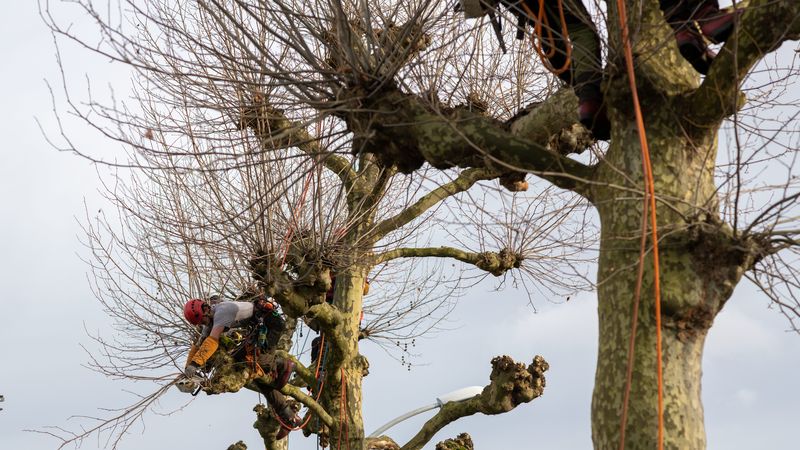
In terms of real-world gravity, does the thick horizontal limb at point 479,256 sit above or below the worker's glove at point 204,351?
above

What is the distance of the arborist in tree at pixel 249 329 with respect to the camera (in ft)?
27.2

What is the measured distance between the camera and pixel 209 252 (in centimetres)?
947

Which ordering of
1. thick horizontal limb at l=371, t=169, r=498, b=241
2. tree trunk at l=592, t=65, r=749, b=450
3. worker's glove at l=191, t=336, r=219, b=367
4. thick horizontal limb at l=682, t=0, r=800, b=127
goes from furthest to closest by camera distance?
thick horizontal limb at l=371, t=169, r=498, b=241 → worker's glove at l=191, t=336, r=219, b=367 → thick horizontal limb at l=682, t=0, r=800, b=127 → tree trunk at l=592, t=65, r=749, b=450

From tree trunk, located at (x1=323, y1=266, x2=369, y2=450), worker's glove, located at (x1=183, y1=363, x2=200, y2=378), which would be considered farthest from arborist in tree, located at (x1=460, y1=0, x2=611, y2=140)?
tree trunk, located at (x1=323, y1=266, x2=369, y2=450)

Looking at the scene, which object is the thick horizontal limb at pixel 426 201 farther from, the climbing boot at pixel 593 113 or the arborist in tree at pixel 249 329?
the climbing boot at pixel 593 113

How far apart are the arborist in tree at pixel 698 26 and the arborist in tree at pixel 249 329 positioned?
4.82 m

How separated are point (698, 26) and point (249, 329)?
206 inches

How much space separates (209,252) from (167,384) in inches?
55.6

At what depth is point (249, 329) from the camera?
884cm

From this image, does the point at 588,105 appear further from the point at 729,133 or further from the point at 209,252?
the point at 209,252

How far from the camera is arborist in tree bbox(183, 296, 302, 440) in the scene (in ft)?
27.2

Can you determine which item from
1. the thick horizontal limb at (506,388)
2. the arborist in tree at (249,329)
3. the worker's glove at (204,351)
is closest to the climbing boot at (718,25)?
the thick horizontal limb at (506,388)

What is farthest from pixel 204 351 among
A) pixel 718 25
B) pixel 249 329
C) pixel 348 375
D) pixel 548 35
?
pixel 718 25

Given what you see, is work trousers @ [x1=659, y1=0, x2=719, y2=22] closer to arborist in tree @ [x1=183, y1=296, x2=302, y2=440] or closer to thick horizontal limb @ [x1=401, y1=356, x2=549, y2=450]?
thick horizontal limb @ [x1=401, y1=356, x2=549, y2=450]
